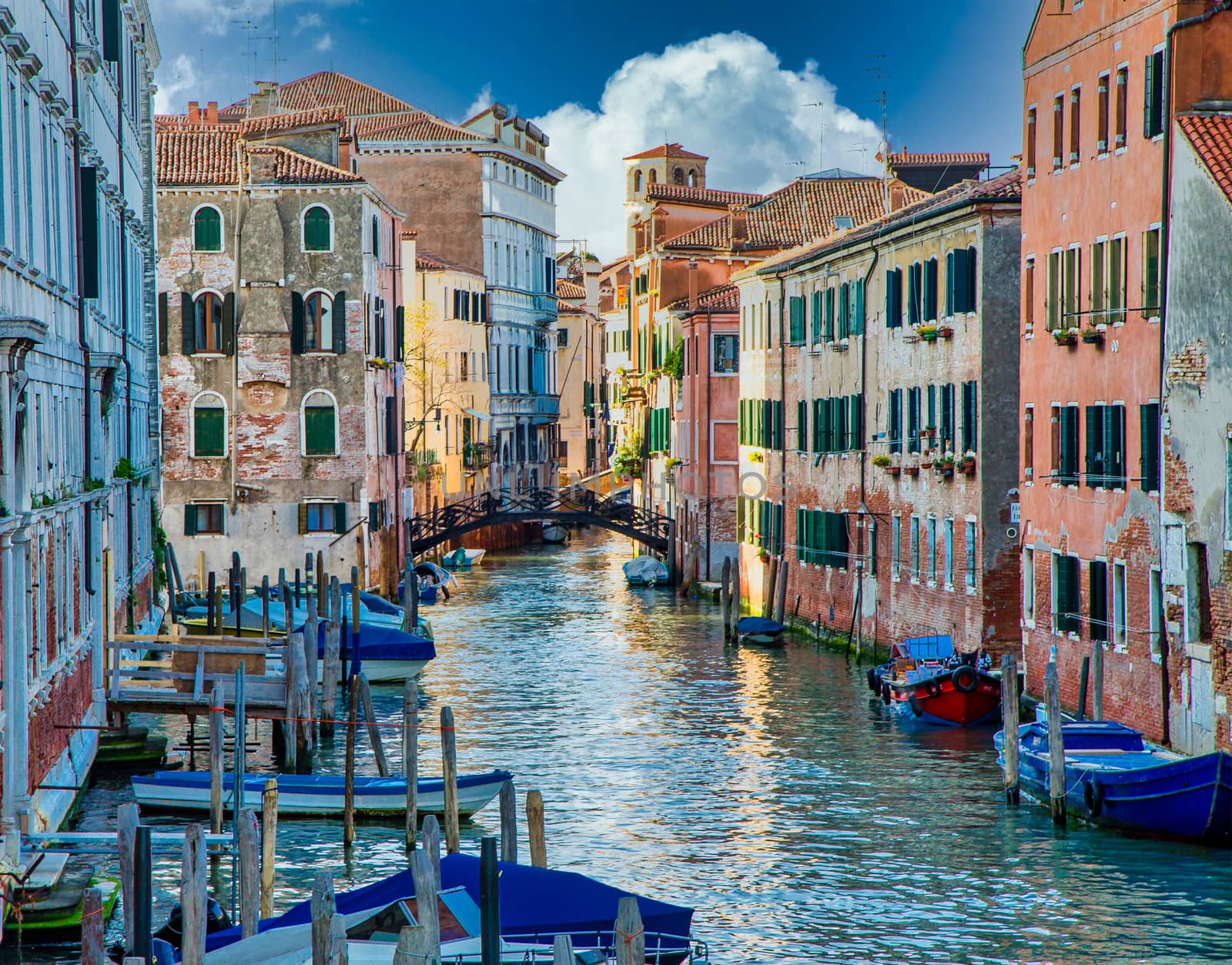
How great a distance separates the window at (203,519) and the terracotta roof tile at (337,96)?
91.5 ft

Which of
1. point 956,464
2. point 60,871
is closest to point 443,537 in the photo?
point 956,464

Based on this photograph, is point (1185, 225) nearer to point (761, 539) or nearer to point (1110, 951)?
point (1110, 951)

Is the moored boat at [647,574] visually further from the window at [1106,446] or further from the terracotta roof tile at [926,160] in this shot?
the window at [1106,446]

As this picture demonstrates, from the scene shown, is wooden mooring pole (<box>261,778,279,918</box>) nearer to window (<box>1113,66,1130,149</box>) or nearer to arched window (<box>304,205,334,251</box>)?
window (<box>1113,66,1130,149</box>)

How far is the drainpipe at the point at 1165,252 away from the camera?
23.0 m

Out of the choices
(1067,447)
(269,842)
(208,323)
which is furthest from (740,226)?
(269,842)

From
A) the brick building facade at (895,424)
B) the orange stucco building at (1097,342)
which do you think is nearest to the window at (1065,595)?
the orange stucco building at (1097,342)

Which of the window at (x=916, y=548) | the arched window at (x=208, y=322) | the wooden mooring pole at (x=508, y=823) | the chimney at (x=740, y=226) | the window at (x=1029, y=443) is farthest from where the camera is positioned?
the chimney at (x=740, y=226)

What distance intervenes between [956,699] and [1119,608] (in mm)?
4530

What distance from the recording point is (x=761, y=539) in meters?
46.1

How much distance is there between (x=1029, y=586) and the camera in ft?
92.5

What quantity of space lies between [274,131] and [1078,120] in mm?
26753

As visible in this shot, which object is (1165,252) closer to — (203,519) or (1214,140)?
(1214,140)

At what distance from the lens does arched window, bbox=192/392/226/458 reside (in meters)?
45.8
